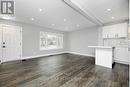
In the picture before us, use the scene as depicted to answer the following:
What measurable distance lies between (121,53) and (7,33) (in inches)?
274

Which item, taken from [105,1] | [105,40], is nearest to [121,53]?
[105,40]

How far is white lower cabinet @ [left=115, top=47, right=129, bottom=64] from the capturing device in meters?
4.28

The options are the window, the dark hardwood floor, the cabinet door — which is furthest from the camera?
the window

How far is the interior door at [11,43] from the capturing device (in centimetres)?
446

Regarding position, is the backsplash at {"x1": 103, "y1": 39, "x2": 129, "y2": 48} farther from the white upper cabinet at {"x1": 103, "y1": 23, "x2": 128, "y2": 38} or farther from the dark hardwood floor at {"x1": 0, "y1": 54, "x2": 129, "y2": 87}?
the dark hardwood floor at {"x1": 0, "y1": 54, "x2": 129, "y2": 87}

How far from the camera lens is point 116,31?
4773 mm

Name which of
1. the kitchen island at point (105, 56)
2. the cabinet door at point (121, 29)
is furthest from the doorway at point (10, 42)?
the cabinet door at point (121, 29)

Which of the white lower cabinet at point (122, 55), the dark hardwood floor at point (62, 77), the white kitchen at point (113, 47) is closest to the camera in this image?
the dark hardwood floor at point (62, 77)

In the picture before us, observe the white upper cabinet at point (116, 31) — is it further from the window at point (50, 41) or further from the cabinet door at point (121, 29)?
the window at point (50, 41)

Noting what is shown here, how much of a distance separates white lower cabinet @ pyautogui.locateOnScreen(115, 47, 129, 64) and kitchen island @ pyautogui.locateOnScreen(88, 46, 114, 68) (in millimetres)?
1051

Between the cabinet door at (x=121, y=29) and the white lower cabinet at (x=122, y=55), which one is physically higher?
the cabinet door at (x=121, y=29)

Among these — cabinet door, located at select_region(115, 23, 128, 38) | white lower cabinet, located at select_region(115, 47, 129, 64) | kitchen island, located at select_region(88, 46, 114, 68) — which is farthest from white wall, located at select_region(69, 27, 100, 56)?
kitchen island, located at select_region(88, 46, 114, 68)

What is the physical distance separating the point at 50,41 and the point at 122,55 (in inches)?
225

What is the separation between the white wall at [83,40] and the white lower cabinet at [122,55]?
2031mm
